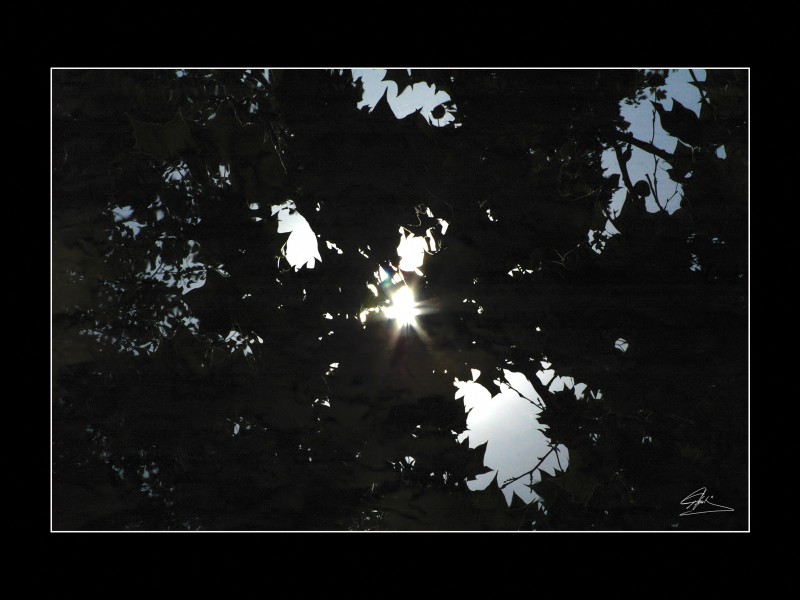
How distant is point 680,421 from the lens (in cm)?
208

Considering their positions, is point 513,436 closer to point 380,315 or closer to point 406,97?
point 380,315

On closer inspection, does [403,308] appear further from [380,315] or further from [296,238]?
[296,238]

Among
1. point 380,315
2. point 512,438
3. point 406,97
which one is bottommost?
point 512,438

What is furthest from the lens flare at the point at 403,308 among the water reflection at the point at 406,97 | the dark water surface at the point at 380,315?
the water reflection at the point at 406,97

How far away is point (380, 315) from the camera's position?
6.70 feet

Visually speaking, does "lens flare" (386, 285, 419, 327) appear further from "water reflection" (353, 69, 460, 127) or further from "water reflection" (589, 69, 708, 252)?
"water reflection" (589, 69, 708, 252)

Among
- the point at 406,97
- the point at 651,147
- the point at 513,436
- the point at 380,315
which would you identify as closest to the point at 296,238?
the point at 380,315

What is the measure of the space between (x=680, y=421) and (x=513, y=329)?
0.76m

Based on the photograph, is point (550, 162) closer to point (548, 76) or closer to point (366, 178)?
point (548, 76)

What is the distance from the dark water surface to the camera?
6.73ft

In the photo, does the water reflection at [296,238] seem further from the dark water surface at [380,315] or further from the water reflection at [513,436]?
the water reflection at [513,436]

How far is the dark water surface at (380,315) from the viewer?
6.73 ft

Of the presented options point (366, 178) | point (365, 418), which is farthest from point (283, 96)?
point (365, 418)

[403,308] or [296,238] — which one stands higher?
[296,238]
